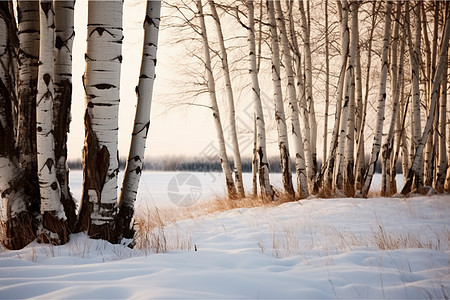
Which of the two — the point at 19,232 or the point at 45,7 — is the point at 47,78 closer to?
the point at 45,7

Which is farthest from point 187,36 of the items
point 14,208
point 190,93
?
point 14,208

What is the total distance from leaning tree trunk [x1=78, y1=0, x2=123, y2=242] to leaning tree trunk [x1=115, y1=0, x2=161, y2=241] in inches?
11.3

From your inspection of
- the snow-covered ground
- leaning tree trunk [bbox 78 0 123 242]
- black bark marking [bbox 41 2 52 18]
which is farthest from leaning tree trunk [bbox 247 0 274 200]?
black bark marking [bbox 41 2 52 18]

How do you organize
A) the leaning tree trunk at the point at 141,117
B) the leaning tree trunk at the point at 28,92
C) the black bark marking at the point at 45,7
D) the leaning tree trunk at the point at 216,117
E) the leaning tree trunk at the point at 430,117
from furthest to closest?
1. the leaning tree trunk at the point at 216,117
2. the leaning tree trunk at the point at 430,117
3. the leaning tree trunk at the point at 141,117
4. the leaning tree trunk at the point at 28,92
5. the black bark marking at the point at 45,7

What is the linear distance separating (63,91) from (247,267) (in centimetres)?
242

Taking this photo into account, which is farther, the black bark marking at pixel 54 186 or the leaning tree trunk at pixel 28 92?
the leaning tree trunk at pixel 28 92

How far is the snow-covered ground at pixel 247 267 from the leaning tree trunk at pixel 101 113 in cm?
27

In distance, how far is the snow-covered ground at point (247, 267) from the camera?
1.74 meters

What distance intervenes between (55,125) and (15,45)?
97 cm

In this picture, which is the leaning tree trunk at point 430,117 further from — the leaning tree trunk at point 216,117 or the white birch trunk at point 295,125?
the leaning tree trunk at point 216,117

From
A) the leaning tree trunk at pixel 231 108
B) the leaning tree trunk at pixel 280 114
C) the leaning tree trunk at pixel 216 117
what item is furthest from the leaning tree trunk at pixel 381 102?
the leaning tree trunk at pixel 216 117

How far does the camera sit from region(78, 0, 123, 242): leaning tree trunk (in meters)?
2.78

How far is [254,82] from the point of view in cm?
682

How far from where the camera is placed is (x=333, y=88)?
35.3 ft
